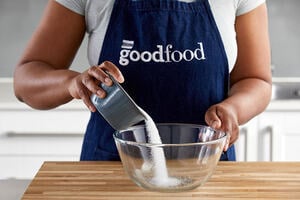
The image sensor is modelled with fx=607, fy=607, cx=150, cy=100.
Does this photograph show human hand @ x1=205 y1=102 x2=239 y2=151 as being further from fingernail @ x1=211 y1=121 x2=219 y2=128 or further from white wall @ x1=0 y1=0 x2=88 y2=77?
white wall @ x1=0 y1=0 x2=88 y2=77

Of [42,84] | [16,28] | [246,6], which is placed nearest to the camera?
[42,84]

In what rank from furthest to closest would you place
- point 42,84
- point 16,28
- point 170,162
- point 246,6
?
point 16,28 → point 246,6 → point 42,84 → point 170,162

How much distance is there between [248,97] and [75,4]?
0.37 meters

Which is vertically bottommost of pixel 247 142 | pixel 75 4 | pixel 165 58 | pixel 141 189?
pixel 247 142

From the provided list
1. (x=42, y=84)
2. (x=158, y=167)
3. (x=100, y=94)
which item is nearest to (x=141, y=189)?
(x=158, y=167)

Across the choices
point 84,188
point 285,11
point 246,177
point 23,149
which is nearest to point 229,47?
point 246,177

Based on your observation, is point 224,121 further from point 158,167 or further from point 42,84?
point 42,84

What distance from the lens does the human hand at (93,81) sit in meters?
0.87

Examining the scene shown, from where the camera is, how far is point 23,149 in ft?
6.56

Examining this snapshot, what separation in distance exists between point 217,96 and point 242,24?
16 cm

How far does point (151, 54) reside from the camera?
1.13m

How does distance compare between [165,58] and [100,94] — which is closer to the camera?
[100,94]

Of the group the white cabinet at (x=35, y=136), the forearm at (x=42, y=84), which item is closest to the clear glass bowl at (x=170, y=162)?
the forearm at (x=42, y=84)

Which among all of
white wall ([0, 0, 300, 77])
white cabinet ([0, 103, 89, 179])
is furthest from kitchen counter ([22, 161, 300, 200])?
white wall ([0, 0, 300, 77])
